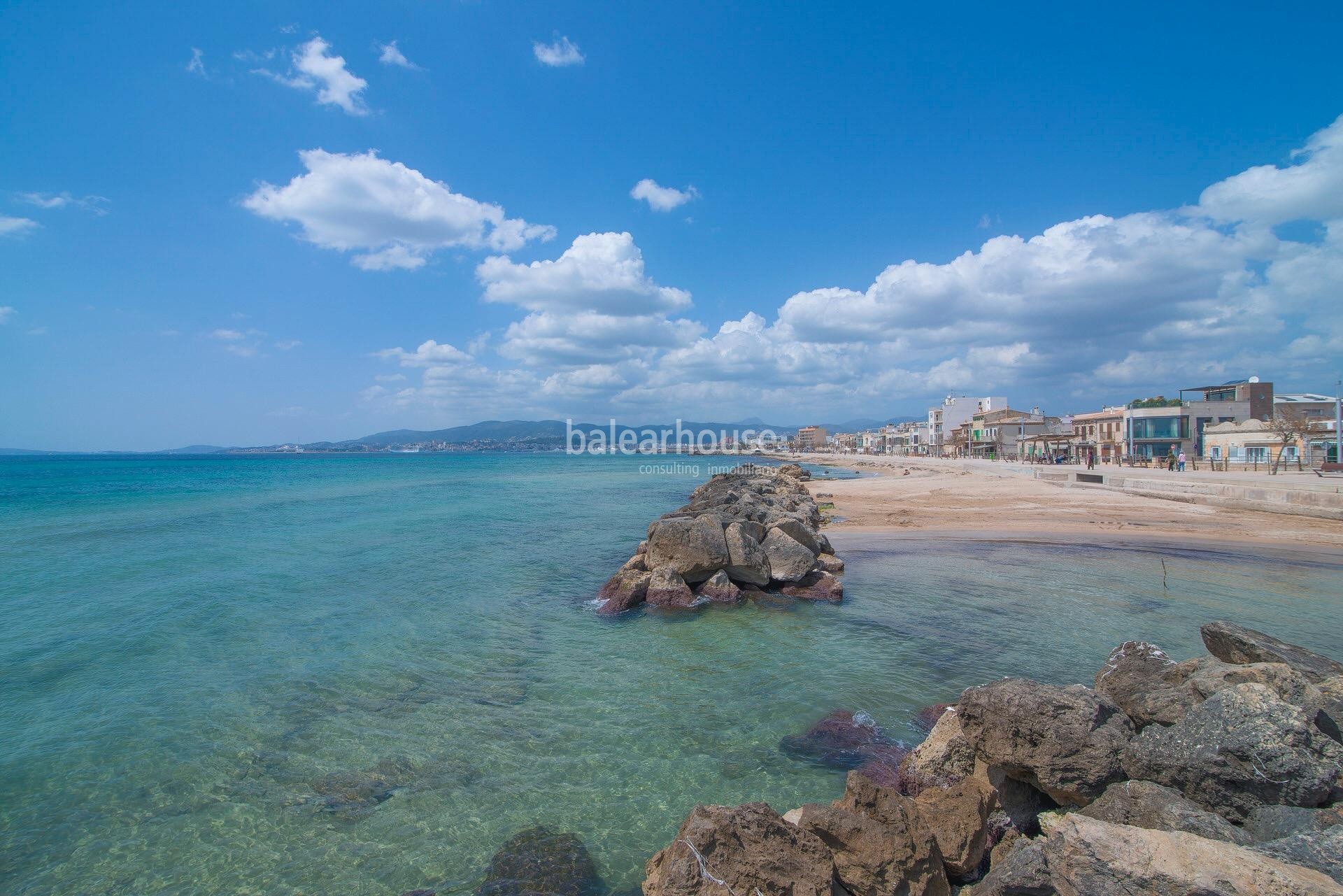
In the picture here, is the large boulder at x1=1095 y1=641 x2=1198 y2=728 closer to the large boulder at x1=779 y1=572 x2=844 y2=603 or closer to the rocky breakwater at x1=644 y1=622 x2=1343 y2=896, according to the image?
the rocky breakwater at x1=644 y1=622 x2=1343 y2=896

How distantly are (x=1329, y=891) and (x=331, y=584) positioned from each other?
16.8 meters

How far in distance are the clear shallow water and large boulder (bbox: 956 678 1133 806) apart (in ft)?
5.43

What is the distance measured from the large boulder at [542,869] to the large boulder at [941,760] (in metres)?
2.92

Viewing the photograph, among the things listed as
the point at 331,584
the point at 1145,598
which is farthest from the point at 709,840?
the point at 331,584

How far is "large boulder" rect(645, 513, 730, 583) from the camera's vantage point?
1305 cm

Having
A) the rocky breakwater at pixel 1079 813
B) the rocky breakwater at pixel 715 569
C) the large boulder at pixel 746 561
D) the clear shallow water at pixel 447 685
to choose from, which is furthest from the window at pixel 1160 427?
the rocky breakwater at pixel 1079 813

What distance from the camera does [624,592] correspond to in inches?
492

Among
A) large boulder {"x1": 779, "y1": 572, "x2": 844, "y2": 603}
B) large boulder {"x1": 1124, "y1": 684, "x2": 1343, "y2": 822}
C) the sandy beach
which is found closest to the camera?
large boulder {"x1": 1124, "y1": 684, "x2": 1343, "y2": 822}

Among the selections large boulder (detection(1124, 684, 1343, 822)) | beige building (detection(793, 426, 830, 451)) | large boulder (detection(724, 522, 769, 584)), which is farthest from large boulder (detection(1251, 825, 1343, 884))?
beige building (detection(793, 426, 830, 451))

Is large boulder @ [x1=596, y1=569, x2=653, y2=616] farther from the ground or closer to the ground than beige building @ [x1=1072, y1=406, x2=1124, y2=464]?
closer to the ground

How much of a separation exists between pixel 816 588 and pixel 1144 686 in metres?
7.35

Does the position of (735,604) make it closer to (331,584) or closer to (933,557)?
(933,557)

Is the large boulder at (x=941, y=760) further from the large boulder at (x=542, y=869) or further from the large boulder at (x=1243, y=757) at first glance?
the large boulder at (x=542, y=869)

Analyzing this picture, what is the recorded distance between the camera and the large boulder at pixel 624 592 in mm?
12242
